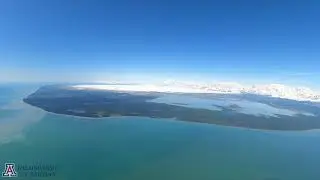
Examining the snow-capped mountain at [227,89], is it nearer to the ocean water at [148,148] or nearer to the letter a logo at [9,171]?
the ocean water at [148,148]

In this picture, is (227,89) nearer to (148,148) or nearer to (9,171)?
(148,148)

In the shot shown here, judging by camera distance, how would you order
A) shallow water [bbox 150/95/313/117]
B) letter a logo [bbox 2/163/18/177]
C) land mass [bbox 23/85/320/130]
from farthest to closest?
shallow water [bbox 150/95/313/117] < land mass [bbox 23/85/320/130] < letter a logo [bbox 2/163/18/177]

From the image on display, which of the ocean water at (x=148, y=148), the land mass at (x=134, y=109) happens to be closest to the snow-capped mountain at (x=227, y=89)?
the land mass at (x=134, y=109)

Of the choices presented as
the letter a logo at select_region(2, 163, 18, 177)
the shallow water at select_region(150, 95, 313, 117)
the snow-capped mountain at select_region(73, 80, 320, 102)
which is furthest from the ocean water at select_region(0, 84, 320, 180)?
the snow-capped mountain at select_region(73, 80, 320, 102)

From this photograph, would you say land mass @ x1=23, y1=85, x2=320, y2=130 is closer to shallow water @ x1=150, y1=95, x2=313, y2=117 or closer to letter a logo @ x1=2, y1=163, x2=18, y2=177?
shallow water @ x1=150, y1=95, x2=313, y2=117

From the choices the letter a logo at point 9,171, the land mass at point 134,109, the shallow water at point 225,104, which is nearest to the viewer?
the letter a logo at point 9,171

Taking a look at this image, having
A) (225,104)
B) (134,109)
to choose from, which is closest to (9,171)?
(134,109)
